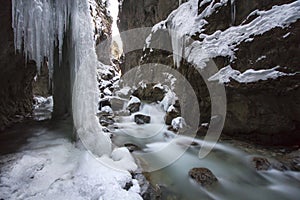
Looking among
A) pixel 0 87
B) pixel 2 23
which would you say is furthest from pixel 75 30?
pixel 0 87

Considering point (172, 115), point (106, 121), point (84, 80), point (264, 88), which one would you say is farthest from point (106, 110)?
point (264, 88)

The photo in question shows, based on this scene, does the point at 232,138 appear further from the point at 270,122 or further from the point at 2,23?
the point at 2,23

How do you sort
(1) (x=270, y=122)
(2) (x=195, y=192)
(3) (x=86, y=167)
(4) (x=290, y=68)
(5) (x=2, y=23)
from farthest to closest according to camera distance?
(1) (x=270, y=122), (4) (x=290, y=68), (5) (x=2, y=23), (2) (x=195, y=192), (3) (x=86, y=167)

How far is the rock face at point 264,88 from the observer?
18.3ft

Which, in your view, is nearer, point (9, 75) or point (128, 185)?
point (128, 185)

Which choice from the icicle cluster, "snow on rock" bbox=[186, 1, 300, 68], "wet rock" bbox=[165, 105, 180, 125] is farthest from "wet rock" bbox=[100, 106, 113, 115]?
the icicle cluster

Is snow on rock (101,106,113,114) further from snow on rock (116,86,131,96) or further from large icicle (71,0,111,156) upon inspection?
snow on rock (116,86,131,96)

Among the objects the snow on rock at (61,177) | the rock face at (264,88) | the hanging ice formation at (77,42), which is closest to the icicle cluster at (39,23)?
the hanging ice formation at (77,42)

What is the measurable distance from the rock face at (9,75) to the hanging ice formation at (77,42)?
0.45m

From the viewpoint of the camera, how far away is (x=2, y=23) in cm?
462

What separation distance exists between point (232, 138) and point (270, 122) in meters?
1.36

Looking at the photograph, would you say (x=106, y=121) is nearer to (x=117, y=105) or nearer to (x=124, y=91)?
(x=117, y=105)

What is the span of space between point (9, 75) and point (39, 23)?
10.1 ft

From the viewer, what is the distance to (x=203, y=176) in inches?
173
